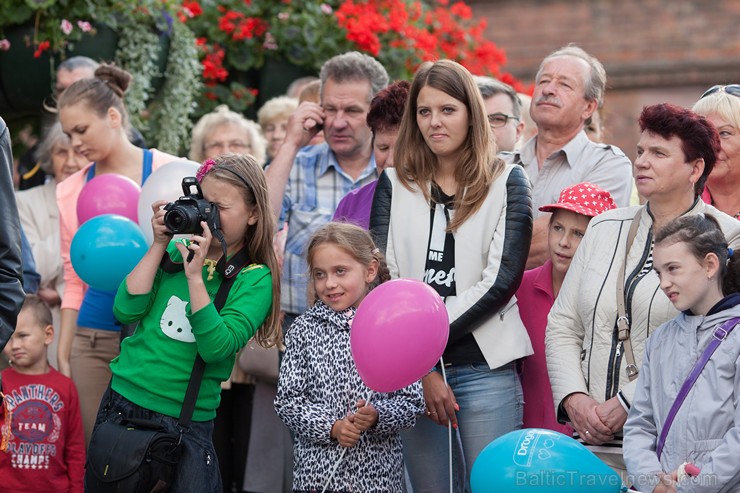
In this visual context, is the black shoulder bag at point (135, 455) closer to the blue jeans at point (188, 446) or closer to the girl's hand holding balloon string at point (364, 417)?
the blue jeans at point (188, 446)

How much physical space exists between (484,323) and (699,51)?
7.42m

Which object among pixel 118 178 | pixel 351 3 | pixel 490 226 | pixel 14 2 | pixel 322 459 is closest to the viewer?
pixel 322 459

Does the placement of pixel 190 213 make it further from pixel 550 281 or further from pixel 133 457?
pixel 550 281

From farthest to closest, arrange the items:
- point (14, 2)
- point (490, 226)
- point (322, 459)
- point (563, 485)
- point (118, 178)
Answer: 1. point (14, 2)
2. point (118, 178)
3. point (490, 226)
4. point (322, 459)
5. point (563, 485)

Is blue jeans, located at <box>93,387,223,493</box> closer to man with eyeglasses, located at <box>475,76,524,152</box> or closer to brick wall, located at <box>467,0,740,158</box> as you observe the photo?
man with eyeglasses, located at <box>475,76,524,152</box>

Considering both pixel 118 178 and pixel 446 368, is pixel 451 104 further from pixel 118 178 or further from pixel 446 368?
pixel 118 178

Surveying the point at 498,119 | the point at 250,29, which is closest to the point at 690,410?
the point at 498,119

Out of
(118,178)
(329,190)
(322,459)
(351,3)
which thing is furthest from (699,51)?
(322,459)

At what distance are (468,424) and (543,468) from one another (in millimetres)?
730

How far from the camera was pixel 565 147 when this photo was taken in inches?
205

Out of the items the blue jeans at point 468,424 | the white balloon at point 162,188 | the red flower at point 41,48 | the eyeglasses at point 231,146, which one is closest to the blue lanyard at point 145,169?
the white balloon at point 162,188

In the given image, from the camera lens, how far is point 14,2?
634cm

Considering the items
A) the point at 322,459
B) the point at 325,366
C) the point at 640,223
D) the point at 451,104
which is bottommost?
the point at 322,459

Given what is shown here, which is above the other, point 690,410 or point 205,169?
point 205,169
